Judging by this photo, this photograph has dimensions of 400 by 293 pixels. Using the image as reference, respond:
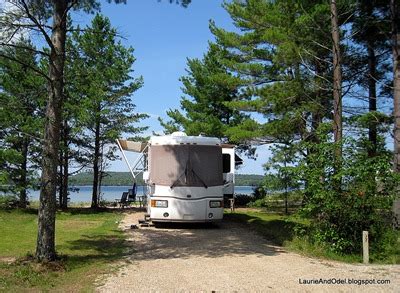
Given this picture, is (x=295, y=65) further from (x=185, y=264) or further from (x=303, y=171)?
(x=185, y=264)

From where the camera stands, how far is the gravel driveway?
688 cm

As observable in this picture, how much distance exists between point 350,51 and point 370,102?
6.80ft

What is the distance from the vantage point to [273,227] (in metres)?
13.8

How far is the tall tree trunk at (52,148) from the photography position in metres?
8.16

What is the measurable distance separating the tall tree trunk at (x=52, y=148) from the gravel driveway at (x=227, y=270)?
1.40 meters

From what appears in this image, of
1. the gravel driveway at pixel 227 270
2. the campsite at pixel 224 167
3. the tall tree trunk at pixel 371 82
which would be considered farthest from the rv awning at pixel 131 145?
the gravel driveway at pixel 227 270

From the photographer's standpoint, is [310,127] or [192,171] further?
[310,127]

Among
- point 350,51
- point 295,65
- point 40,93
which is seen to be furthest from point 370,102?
point 40,93

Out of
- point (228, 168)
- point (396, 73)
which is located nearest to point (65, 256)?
point (228, 168)

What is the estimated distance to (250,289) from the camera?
6.74m

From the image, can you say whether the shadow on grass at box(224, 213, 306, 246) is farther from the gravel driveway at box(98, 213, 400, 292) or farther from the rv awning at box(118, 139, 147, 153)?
the rv awning at box(118, 139, 147, 153)

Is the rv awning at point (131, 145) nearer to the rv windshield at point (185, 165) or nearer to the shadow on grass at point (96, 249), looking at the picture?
the rv windshield at point (185, 165)

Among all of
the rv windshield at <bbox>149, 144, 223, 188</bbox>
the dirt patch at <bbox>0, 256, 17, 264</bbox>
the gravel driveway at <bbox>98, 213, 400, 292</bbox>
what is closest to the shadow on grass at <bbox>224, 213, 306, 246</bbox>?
the gravel driveway at <bbox>98, 213, 400, 292</bbox>

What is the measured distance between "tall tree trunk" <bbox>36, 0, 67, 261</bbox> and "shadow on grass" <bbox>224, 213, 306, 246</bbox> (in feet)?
17.2
